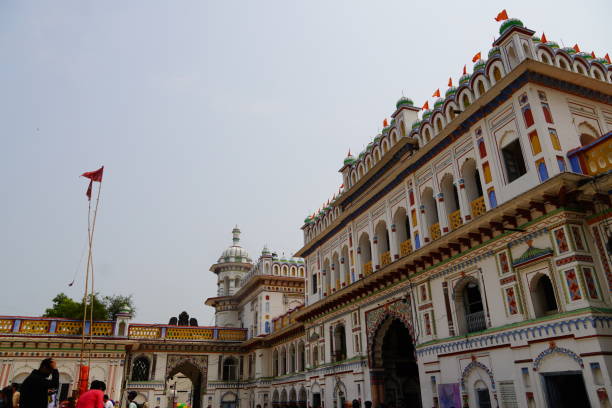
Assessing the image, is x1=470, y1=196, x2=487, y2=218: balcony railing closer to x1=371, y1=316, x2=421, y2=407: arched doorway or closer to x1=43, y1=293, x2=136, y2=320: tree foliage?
x1=371, y1=316, x2=421, y2=407: arched doorway

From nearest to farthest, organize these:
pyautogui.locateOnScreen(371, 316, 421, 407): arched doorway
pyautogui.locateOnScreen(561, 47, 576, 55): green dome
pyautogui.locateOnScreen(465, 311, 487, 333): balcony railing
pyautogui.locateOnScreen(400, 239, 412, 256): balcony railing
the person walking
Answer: the person walking → pyautogui.locateOnScreen(465, 311, 487, 333): balcony railing → pyautogui.locateOnScreen(561, 47, 576, 55): green dome → pyautogui.locateOnScreen(400, 239, 412, 256): balcony railing → pyautogui.locateOnScreen(371, 316, 421, 407): arched doorway

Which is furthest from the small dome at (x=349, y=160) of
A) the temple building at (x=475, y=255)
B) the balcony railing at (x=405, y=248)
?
the balcony railing at (x=405, y=248)

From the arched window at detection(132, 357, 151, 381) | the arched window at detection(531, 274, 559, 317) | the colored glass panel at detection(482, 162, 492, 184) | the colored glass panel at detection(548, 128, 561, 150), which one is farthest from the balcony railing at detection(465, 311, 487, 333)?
the arched window at detection(132, 357, 151, 381)

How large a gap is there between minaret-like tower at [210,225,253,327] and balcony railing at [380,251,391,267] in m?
20.8

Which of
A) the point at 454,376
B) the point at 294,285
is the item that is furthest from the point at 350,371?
the point at 294,285

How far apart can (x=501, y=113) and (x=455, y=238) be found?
354cm

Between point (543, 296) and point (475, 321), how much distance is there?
231cm

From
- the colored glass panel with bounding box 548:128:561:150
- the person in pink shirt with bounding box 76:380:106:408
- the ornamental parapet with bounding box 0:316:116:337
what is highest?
the colored glass panel with bounding box 548:128:561:150

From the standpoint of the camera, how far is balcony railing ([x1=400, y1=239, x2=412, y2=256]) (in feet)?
51.6

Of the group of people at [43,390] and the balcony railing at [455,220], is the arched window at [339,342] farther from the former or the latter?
the group of people at [43,390]

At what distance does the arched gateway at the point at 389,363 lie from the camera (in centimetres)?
1692

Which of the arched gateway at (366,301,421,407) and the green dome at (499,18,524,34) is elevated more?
the green dome at (499,18,524,34)

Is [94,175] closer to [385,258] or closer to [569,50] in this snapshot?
[385,258]

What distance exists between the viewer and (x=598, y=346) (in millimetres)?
9039
